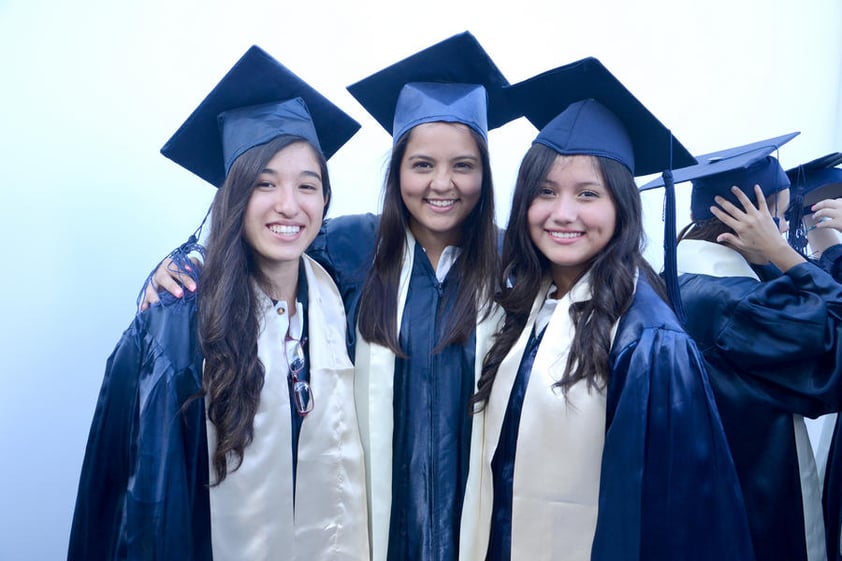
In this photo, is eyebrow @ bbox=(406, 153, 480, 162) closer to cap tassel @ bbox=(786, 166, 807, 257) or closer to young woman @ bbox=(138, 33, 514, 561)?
young woman @ bbox=(138, 33, 514, 561)

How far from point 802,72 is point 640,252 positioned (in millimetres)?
2202

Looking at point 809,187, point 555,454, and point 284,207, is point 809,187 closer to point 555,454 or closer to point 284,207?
point 555,454

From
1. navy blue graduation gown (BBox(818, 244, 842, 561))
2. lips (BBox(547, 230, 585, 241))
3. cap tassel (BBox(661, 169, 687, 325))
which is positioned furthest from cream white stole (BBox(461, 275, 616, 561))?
navy blue graduation gown (BBox(818, 244, 842, 561))

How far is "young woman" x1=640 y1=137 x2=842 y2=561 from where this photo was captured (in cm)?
169

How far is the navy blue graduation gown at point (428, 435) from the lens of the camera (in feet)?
5.32

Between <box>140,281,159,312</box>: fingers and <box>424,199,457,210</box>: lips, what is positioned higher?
<box>424,199,457,210</box>: lips

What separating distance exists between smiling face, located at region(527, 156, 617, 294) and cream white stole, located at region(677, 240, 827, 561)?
59 centimetres

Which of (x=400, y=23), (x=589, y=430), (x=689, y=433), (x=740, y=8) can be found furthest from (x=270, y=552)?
(x=740, y=8)

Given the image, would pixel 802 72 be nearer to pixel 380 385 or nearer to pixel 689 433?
pixel 689 433

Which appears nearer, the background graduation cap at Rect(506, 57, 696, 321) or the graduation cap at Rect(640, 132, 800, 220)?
the background graduation cap at Rect(506, 57, 696, 321)

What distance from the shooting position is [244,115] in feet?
5.29

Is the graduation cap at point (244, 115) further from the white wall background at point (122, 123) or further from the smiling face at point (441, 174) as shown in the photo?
the white wall background at point (122, 123)

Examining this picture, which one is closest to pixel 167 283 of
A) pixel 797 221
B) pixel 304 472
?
pixel 304 472

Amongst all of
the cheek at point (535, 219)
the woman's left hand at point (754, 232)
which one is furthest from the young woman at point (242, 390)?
the woman's left hand at point (754, 232)
